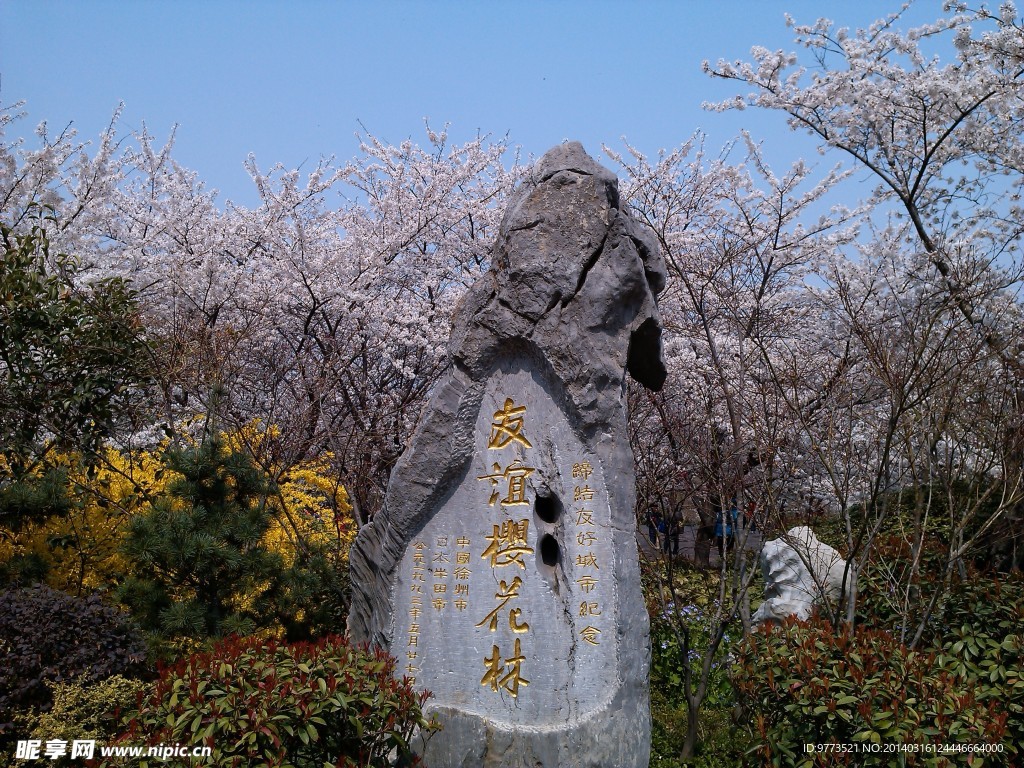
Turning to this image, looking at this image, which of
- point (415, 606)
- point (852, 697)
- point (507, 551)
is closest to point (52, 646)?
point (415, 606)

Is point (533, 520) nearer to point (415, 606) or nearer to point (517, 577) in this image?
point (517, 577)

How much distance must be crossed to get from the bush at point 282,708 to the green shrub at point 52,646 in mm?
671

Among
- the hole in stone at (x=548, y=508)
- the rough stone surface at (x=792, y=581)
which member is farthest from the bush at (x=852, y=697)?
the rough stone surface at (x=792, y=581)

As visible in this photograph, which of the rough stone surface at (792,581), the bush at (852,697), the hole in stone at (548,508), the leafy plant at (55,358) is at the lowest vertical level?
the bush at (852,697)

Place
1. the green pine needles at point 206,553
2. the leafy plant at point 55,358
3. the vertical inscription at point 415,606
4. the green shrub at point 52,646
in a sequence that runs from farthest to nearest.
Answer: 1. the leafy plant at point 55,358
2. the green pine needles at point 206,553
3. the vertical inscription at point 415,606
4. the green shrub at point 52,646

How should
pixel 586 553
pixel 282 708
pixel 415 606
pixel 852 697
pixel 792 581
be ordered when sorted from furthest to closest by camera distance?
pixel 792 581 < pixel 415 606 < pixel 586 553 < pixel 852 697 < pixel 282 708

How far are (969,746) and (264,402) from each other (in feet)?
28.2

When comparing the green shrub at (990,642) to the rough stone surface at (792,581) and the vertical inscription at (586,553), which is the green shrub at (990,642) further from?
the vertical inscription at (586,553)

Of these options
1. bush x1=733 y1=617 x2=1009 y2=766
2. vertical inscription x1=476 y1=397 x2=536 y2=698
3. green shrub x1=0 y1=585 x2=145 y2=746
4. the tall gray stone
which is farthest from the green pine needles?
bush x1=733 y1=617 x2=1009 y2=766

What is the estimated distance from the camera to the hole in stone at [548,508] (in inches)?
188

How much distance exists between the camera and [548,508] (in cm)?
485

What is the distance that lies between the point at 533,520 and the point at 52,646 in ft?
8.47

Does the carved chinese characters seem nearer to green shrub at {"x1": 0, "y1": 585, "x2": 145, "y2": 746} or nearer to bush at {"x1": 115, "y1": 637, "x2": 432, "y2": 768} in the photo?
bush at {"x1": 115, "y1": 637, "x2": 432, "y2": 768}

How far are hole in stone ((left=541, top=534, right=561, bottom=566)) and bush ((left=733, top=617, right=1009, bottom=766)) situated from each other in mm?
1149
